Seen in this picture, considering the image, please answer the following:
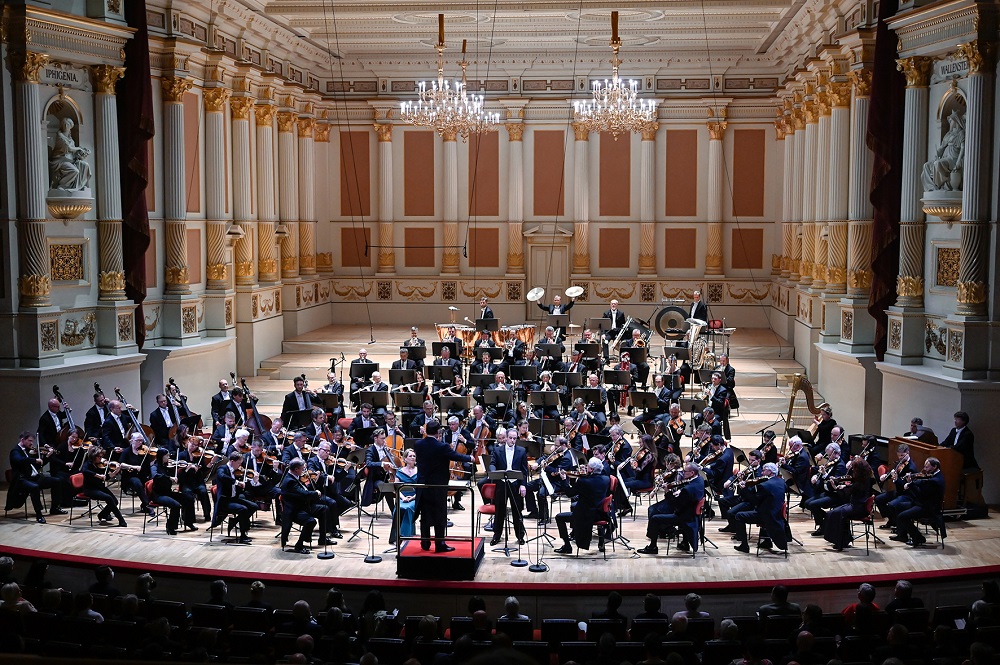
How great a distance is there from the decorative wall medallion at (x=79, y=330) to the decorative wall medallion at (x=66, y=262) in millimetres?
600

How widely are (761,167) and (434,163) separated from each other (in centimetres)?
808

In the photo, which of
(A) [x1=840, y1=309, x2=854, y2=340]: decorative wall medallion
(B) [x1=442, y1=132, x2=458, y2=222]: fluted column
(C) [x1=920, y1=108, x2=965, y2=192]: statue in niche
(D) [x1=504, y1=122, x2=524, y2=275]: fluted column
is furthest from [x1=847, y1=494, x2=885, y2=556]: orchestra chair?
(B) [x1=442, y1=132, x2=458, y2=222]: fluted column

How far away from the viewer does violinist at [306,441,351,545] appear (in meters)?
11.9

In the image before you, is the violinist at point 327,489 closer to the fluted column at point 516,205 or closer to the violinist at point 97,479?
the violinist at point 97,479

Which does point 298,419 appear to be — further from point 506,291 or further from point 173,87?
point 506,291

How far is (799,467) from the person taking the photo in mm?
12703

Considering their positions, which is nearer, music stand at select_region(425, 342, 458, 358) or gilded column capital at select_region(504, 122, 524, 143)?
music stand at select_region(425, 342, 458, 358)

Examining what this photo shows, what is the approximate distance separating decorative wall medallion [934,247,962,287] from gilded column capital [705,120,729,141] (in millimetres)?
11862

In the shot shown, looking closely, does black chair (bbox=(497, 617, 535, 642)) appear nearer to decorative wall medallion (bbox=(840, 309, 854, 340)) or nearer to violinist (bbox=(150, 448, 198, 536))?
violinist (bbox=(150, 448, 198, 536))

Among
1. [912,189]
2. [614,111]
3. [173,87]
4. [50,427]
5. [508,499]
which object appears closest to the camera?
[508,499]

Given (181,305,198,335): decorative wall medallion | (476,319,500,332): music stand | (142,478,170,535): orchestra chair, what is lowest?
(142,478,170,535): orchestra chair

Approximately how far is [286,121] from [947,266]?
1462 centimetres

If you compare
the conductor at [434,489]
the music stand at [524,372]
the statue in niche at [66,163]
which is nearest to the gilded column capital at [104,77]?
the statue in niche at [66,163]

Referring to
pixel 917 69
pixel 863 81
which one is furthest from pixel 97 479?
pixel 863 81
